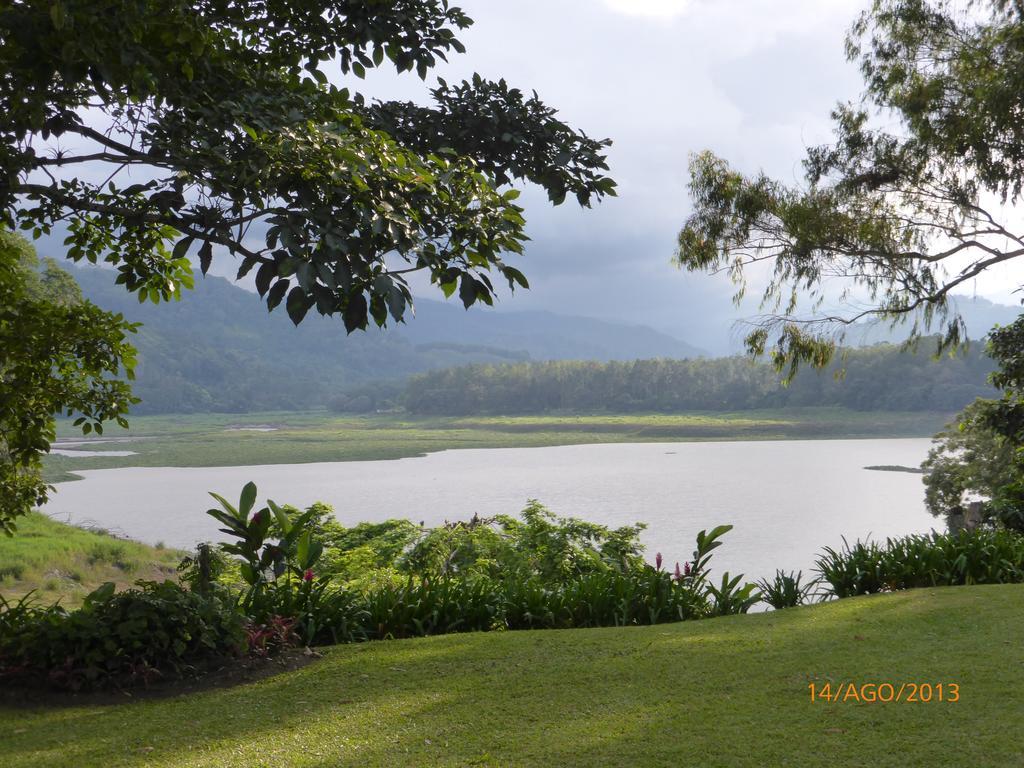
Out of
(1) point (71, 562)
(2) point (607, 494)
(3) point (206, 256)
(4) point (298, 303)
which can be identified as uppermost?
(3) point (206, 256)

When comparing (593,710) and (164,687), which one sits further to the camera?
(164,687)

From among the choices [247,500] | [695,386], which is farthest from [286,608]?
[695,386]

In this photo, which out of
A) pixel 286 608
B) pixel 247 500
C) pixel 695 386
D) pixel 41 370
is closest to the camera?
pixel 41 370

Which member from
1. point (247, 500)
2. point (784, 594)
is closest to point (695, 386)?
point (784, 594)

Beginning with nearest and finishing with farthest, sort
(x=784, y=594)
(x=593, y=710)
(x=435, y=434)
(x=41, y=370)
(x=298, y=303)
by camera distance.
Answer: (x=298, y=303)
(x=593, y=710)
(x=41, y=370)
(x=784, y=594)
(x=435, y=434)

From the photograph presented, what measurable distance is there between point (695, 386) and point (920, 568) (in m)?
75.4

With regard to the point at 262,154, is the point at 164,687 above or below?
below

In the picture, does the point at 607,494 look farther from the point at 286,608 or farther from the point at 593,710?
the point at 593,710

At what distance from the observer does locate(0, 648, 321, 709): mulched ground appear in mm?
3834

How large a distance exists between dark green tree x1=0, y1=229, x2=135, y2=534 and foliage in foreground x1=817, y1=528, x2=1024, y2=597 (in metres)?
5.43

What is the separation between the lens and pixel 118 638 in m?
4.09

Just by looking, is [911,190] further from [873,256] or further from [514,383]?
[514,383]

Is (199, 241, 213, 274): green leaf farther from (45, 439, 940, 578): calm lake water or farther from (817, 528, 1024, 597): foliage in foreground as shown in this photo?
(45, 439, 940, 578): calm lake water

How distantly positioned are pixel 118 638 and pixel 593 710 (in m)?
2.37
